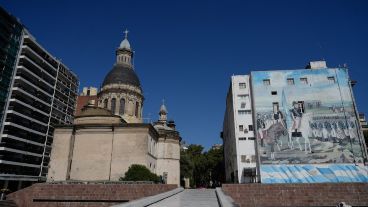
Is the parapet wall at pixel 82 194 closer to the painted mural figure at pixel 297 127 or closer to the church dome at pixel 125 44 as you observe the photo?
the painted mural figure at pixel 297 127

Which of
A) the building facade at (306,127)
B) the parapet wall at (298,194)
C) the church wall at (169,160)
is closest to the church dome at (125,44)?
the church wall at (169,160)

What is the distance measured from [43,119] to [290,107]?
135 ft

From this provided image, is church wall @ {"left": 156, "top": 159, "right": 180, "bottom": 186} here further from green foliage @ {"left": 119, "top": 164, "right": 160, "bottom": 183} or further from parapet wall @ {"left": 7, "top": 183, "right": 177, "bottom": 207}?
parapet wall @ {"left": 7, "top": 183, "right": 177, "bottom": 207}

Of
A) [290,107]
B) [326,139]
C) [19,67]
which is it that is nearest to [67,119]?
[19,67]

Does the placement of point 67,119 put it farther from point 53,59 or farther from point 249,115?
point 249,115

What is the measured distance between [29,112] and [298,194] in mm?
42968

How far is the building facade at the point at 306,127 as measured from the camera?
31.1 metres

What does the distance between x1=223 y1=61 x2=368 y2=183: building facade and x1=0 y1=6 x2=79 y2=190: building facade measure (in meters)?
32.9

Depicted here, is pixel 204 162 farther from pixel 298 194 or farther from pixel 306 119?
pixel 298 194

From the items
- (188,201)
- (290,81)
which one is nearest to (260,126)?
(290,81)

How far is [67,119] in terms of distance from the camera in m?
57.5

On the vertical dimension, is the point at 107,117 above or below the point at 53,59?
below

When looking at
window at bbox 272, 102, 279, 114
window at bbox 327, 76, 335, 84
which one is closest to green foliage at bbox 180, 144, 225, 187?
window at bbox 272, 102, 279, 114

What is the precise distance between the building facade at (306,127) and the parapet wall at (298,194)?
10.3 metres
